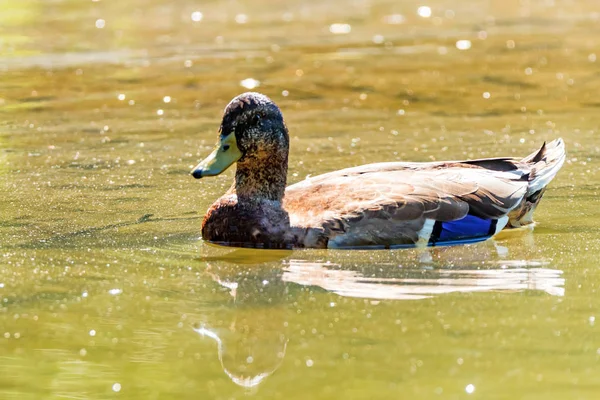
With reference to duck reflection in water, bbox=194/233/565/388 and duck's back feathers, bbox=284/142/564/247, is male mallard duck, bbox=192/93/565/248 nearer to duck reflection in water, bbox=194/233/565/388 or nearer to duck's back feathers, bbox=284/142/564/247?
duck's back feathers, bbox=284/142/564/247

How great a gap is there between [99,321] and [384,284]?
1.88 metres

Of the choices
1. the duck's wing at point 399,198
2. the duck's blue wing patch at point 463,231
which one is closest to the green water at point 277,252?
the duck's blue wing patch at point 463,231

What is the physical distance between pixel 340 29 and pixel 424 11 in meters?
2.62

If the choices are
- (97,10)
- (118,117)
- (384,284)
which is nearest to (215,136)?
(118,117)

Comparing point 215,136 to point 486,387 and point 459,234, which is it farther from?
point 486,387

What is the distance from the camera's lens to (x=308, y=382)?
5.61 m

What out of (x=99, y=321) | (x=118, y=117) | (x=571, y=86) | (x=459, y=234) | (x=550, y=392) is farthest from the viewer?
(x=571, y=86)

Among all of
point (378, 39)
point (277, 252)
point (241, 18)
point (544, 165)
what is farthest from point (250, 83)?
point (277, 252)

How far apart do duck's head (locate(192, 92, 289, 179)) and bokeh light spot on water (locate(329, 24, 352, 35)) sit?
11.7m

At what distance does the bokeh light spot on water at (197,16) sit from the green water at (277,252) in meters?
1.29

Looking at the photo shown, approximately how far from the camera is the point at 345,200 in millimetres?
8594

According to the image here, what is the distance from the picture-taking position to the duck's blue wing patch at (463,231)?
342 inches

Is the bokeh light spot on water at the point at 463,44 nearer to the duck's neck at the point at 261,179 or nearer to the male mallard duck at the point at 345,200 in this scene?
the male mallard duck at the point at 345,200

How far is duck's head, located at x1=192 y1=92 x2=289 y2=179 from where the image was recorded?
8867 millimetres
